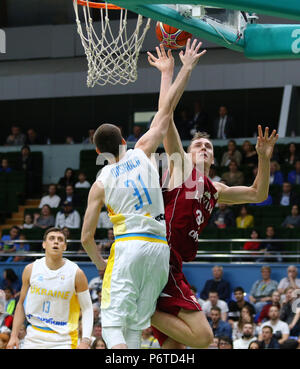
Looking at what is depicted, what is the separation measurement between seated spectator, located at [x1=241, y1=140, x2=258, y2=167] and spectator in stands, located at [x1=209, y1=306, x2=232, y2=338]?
16.7ft

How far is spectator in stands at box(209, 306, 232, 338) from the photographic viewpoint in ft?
35.3

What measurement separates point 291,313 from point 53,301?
5023mm

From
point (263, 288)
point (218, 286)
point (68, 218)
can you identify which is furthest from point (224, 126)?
point (263, 288)

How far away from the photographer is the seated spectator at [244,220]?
14039 mm

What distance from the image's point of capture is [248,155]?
51.9 feet

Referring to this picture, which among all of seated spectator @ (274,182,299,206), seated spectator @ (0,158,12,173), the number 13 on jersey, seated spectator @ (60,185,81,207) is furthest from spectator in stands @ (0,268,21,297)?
the number 13 on jersey

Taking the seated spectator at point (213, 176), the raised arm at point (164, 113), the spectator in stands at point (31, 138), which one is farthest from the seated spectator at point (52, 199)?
the raised arm at point (164, 113)

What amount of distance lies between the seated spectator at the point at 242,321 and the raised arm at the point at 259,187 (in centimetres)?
497

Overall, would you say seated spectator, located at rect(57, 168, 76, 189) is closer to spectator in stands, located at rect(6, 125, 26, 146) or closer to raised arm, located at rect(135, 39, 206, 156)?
spectator in stands, located at rect(6, 125, 26, 146)

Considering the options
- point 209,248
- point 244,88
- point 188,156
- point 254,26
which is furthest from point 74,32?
point 188,156

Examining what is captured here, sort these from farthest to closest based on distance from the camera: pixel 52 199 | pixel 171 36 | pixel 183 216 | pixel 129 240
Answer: pixel 52 199, pixel 171 36, pixel 183 216, pixel 129 240

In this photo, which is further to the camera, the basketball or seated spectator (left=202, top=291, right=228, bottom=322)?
seated spectator (left=202, top=291, right=228, bottom=322)

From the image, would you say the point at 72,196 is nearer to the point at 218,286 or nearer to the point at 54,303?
the point at 218,286

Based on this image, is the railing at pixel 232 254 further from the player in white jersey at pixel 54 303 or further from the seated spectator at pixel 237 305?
the player in white jersey at pixel 54 303
